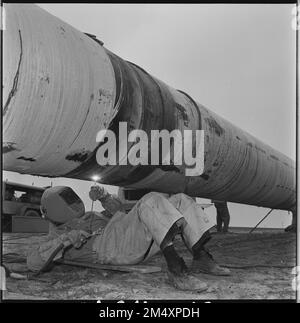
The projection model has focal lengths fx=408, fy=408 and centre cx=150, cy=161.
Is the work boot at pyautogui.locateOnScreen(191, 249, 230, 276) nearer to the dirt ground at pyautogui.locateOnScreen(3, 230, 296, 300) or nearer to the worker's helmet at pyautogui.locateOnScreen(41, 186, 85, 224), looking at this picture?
the dirt ground at pyautogui.locateOnScreen(3, 230, 296, 300)

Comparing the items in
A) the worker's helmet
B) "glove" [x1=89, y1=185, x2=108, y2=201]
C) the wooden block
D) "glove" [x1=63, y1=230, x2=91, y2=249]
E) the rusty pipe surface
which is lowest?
the wooden block

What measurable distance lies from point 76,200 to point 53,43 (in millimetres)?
1108

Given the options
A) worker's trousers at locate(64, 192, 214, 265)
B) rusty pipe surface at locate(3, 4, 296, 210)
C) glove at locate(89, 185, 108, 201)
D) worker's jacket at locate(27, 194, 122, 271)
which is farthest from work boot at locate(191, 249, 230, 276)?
glove at locate(89, 185, 108, 201)

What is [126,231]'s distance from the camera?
232cm

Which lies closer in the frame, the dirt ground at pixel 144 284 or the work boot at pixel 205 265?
the dirt ground at pixel 144 284

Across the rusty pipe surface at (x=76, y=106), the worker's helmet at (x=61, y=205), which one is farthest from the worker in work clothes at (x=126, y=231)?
the rusty pipe surface at (x=76, y=106)

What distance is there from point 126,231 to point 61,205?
0.40 metres

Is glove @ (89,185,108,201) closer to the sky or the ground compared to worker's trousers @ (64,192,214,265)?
closer to the sky

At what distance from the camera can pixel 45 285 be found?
2039 mm

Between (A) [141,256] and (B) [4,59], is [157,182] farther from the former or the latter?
(B) [4,59]

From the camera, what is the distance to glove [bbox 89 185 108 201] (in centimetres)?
230

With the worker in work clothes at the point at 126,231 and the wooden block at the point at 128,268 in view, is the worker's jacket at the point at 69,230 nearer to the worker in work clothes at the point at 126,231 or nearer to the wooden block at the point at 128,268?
the worker in work clothes at the point at 126,231

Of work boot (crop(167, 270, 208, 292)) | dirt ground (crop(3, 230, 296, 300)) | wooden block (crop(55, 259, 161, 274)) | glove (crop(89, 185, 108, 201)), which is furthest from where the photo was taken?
glove (crop(89, 185, 108, 201))

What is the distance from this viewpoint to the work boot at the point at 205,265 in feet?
7.42
